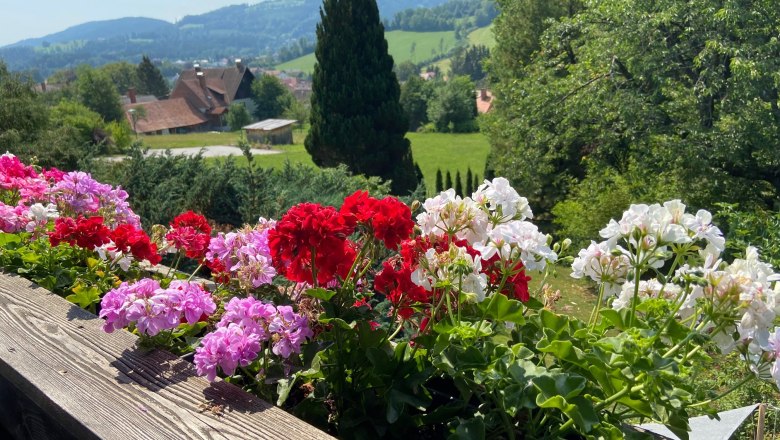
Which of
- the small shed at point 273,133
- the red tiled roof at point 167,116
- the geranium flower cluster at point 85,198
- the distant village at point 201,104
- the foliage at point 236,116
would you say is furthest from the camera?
the foliage at point 236,116

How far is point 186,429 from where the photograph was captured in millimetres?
1022

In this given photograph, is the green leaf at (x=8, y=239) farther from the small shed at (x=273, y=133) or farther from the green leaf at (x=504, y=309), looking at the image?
the small shed at (x=273, y=133)

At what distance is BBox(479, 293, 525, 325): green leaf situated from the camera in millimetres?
1144

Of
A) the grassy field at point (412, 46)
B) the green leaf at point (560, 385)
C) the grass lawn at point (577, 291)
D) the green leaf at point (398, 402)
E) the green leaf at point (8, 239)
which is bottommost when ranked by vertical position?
the grassy field at point (412, 46)

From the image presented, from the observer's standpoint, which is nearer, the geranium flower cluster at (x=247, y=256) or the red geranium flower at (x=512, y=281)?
the red geranium flower at (x=512, y=281)

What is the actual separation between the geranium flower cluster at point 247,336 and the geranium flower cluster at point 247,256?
0.27 m

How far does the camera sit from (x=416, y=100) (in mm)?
54250

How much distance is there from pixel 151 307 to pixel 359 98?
52.7ft

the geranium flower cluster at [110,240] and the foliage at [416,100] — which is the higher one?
the geranium flower cluster at [110,240]

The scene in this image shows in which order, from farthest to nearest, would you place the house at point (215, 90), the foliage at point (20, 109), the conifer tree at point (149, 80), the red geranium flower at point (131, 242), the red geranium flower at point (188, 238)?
the conifer tree at point (149, 80) → the house at point (215, 90) → the foliage at point (20, 109) → the red geranium flower at point (188, 238) → the red geranium flower at point (131, 242)

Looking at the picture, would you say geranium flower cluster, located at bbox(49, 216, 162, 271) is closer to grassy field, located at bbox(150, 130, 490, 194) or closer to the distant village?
grassy field, located at bbox(150, 130, 490, 194)

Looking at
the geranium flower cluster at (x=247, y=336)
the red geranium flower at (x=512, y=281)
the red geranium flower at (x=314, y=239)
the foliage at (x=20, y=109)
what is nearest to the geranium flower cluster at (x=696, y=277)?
the red geranium flower at (x=512, y=281)

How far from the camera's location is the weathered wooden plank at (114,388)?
1.03 meters

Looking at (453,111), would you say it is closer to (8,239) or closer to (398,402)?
(8,239)
